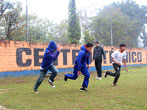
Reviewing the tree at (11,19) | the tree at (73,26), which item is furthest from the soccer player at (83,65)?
the tree at (73,26)

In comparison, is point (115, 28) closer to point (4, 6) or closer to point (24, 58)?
point (4, 6)

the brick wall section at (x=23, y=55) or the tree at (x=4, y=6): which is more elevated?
the tree at (x=4, y=6)

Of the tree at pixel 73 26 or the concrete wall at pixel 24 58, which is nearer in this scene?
the concrete wall at pixel 24 58

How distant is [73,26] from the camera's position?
21.9 m

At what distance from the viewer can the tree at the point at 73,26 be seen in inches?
850

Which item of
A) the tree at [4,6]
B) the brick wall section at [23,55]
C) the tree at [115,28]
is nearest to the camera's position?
the brick wall section at [23,55]

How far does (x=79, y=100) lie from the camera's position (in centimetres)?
600

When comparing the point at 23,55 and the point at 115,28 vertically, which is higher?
the point at 115,28

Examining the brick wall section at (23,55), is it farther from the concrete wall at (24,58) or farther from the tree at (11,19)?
the tree at (11,19)

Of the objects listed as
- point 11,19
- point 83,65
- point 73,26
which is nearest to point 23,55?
point 11,19

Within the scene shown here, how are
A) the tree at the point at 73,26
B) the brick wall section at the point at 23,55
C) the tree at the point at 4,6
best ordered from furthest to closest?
the tree at the point at 73,26, the tree at the point at 4,6, the brick wall section at the point at 23,55

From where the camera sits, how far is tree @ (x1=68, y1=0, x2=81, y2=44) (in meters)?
21.6

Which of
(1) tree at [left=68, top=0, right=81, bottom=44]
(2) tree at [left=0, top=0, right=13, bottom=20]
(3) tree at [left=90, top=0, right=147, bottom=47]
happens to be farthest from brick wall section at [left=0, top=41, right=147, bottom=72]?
(3) tree at [left=90, top=0, right=147, bottom=47]

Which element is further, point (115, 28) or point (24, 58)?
point (115, 28)
